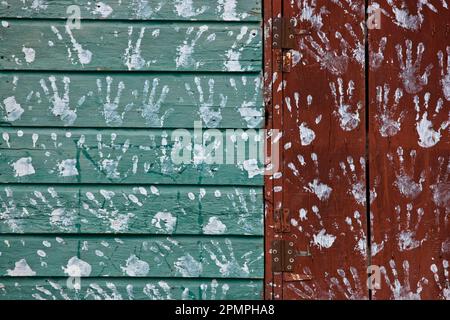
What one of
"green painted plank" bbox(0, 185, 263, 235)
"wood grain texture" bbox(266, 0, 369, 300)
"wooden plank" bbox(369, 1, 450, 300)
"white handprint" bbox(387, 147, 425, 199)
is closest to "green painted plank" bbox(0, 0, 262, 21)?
"wood grain texture" bbox(266, 0, 369, 300)

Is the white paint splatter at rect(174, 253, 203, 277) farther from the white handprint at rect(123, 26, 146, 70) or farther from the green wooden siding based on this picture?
the white handprint at rect(123, 26, 146, 70)

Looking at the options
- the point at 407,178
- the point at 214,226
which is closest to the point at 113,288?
the point at 214,226

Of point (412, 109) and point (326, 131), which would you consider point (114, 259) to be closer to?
point (326, 131)

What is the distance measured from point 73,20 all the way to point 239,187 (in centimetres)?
91

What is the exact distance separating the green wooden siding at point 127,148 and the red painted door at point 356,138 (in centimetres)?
11

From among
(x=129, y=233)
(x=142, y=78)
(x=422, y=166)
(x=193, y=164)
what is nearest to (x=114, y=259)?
(x=129, y=233)

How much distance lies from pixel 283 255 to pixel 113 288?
678mm

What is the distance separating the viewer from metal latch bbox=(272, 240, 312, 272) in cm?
283

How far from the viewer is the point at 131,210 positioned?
2826mm

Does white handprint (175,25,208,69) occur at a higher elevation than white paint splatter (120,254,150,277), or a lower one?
higher

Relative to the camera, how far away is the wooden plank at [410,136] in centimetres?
283

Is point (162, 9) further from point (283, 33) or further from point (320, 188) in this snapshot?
point (320, 188)

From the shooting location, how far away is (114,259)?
9.28 feet

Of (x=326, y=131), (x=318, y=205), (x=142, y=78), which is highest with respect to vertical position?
(x=142, y=78)
